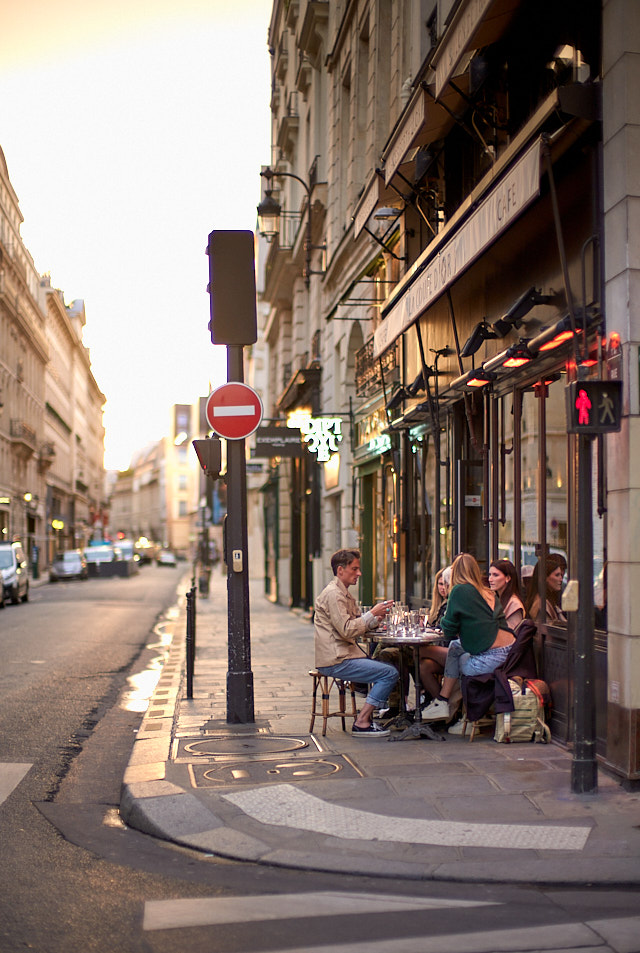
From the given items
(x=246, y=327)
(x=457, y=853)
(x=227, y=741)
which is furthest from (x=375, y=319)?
(x=457, y=853)

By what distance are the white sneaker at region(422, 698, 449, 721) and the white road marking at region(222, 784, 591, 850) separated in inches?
108

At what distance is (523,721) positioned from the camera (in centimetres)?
862

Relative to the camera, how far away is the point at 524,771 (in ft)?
24.4

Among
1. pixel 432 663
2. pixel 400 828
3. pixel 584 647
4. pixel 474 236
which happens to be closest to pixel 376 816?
pixel 400 828

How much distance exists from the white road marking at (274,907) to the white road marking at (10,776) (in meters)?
2.70

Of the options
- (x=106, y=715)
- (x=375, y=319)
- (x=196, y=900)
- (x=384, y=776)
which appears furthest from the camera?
(x=375, y=319)

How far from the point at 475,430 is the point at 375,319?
21.3 ft

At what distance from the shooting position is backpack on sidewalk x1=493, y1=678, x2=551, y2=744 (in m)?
8.57

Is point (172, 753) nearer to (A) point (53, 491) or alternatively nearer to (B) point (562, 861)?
(B) point (562, 861)

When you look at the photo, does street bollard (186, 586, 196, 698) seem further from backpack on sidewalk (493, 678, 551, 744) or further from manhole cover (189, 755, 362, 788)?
backpack on sidewalk (493, 678, 551, 744)

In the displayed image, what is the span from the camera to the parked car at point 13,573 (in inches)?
1244

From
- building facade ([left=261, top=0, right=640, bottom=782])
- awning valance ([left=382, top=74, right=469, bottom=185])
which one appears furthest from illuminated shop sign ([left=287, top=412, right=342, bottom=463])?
awning valance ([left=382, top=74, right=469, bottom=185])

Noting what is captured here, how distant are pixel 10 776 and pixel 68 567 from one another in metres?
51.4

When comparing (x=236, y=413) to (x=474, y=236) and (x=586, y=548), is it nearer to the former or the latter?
(x=474, y=236)
